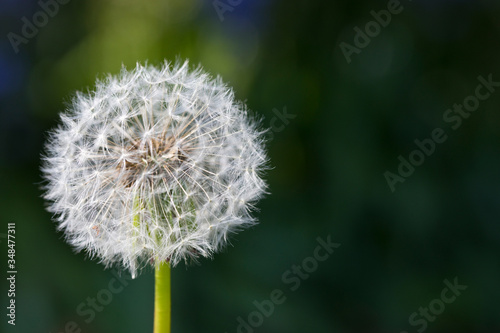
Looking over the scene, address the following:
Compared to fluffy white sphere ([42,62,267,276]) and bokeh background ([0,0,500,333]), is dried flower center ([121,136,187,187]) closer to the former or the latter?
fluffy white sphere ([42,62,267,276])

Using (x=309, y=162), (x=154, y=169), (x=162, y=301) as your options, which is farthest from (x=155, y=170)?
(x=309, y=162)

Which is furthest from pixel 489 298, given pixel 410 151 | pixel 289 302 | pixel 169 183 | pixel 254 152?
pixel 169 183

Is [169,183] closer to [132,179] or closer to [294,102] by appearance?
[132,179]

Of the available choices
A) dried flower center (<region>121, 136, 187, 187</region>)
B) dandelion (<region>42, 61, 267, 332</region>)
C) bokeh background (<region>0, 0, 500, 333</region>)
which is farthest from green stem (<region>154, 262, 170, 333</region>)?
bokeh background (<region>0, 0, 500, 333</region>)

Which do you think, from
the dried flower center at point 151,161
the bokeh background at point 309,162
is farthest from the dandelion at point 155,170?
the bokeh background at point 309,162

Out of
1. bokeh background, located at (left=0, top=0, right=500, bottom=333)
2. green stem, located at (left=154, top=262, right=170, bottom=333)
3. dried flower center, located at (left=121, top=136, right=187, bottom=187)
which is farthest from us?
A: bokeh background, located at (left=0, top=0, right=500, bottom=333)

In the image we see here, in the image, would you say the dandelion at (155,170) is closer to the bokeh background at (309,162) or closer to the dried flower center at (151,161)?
the dried flower center at (151,161)
